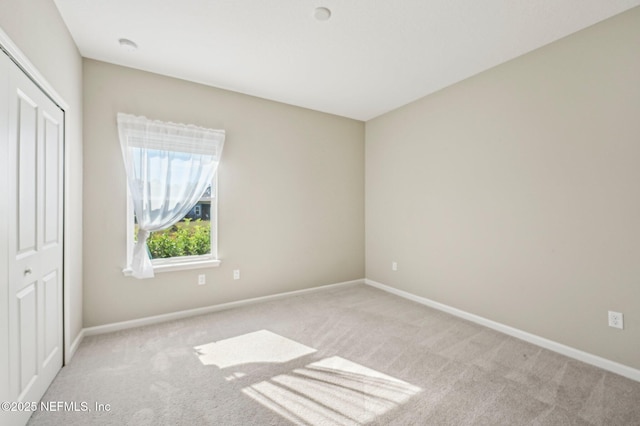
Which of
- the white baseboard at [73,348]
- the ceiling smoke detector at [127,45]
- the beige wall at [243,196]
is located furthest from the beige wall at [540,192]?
the white baseboard at [73,348]

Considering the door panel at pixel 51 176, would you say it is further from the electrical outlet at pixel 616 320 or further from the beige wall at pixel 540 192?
the electrical outlet at pixel 616 320

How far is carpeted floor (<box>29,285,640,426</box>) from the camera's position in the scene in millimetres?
1748

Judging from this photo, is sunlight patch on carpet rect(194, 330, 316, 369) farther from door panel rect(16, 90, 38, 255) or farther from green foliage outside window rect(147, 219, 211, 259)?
door panel rect(16, 90, 38, 255)

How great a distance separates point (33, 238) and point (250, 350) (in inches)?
69.2

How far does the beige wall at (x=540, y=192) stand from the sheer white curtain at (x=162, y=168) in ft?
8.83

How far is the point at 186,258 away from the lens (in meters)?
3.40

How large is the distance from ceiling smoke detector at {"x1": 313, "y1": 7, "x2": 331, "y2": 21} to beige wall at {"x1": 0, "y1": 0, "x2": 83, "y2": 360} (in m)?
1.78

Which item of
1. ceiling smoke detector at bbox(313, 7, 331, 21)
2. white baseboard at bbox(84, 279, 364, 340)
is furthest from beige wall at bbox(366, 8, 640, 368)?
ceiling smoke detector at bbox(313, 7, 331, 21)

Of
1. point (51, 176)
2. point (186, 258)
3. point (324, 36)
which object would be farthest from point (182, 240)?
point (324, 36)

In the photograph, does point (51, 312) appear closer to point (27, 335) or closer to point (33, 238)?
point (27, 335)

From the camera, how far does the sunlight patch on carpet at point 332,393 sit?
176 centimetres

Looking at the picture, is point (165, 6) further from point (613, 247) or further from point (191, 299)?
point (613, 247)

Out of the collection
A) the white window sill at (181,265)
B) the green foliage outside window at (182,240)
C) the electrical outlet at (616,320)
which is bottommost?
the electrical outlet at (616,320)

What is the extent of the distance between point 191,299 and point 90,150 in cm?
187
